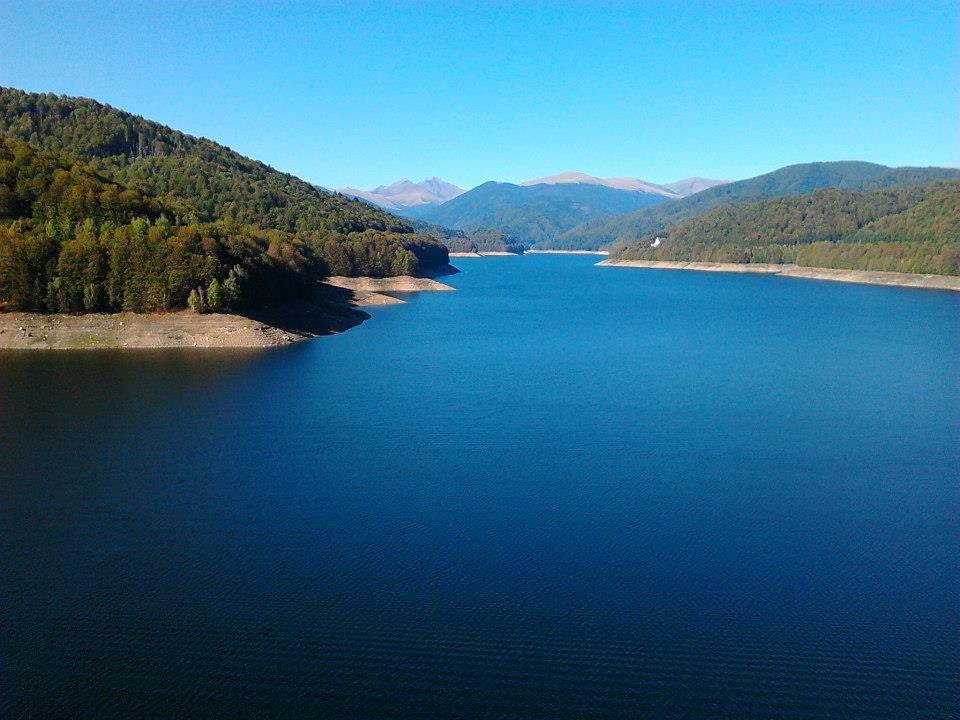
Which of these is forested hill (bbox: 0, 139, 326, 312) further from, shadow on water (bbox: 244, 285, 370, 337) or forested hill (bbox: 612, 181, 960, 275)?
forested hill (bbox: 612, 181, 960, 275)

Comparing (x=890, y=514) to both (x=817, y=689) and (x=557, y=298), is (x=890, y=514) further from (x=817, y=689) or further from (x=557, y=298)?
(x=557, y=298)

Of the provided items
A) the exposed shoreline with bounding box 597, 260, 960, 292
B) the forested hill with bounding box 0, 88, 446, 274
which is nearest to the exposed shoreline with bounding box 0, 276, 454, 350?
the forested hill with bounding box 0, 88, 446, 274

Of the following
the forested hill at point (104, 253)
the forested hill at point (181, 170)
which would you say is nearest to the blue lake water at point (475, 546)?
the forested hill at point (104, 253)

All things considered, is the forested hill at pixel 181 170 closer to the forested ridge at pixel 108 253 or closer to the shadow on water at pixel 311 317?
the shadow on water at pixel 311 317

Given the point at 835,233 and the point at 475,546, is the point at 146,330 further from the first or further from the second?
the point at 835,233

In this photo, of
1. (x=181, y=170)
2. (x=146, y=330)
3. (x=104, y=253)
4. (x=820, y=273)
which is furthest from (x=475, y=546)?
(x=820, y=273)

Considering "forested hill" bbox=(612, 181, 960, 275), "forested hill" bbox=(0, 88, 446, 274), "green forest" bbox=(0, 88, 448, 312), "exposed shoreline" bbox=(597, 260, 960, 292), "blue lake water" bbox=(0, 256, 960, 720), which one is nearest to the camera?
"blue lake water" bbox=(0, 256, 960, 720)
